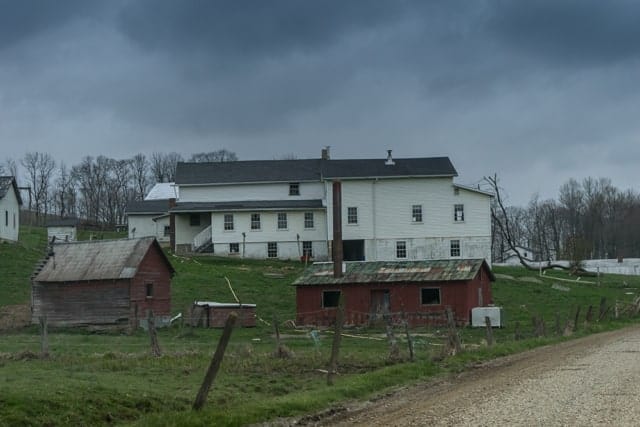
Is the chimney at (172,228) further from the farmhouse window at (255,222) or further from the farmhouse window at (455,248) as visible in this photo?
the farmhouse window at (455,248)

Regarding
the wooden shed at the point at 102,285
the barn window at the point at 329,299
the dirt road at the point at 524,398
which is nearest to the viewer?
the dirt road at the point at 524,398

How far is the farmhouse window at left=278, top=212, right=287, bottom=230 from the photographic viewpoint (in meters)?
74.8

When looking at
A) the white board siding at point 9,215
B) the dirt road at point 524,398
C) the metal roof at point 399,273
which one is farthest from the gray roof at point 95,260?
the dirt road at point 524,398

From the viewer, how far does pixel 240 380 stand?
21281mm

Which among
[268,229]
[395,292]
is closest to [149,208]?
[268,229]

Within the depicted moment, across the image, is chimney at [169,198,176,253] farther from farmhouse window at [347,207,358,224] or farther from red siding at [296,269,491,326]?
red siding at [296,269,491,326]

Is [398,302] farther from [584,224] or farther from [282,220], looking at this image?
[584,224]

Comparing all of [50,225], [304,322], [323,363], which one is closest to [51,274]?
[304,322]

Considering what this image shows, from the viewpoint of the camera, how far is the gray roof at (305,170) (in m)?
73.4

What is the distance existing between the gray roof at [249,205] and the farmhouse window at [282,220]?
0.55m

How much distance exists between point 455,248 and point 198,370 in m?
51.2

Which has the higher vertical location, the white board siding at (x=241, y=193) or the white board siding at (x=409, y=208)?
the white board siding at (x=241, y=193)

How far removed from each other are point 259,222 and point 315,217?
4368 mm

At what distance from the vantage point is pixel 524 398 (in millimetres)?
18047
